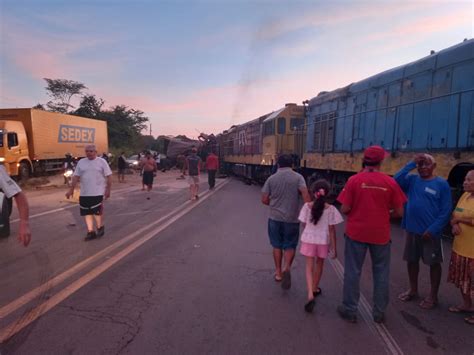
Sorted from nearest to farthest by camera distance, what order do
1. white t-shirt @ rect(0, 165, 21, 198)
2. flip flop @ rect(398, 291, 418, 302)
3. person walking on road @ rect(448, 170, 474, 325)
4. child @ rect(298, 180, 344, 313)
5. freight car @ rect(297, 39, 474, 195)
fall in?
1. white t-shirt @ rect(0, 165, 21, 198)
2. person walking on road @ rect(448, 170, 474, 325)
3. child @ rect(298, 180, 344, 313)
4. flip flop @ rect(398, 291, 418, 302)
5. freight car @ rect(297, 39, 474, 195)

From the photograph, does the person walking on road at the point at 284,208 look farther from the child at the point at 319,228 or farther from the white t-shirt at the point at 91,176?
the white t-shirt at the point at 91,176

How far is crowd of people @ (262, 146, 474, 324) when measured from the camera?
3.95 meters

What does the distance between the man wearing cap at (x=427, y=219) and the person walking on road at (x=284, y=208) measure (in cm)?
127

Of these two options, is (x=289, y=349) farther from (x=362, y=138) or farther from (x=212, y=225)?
(x=362, y=138)

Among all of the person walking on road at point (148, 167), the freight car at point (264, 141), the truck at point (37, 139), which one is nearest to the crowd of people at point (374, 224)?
the freight car at point (264, 141)

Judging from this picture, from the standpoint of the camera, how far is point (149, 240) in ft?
24.2

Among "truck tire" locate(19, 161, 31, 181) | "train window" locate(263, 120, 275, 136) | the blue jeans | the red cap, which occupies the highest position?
"train window" locate(263, 120, 275, 136)

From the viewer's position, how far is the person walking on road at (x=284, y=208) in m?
5.05

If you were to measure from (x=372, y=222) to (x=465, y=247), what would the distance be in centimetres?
108

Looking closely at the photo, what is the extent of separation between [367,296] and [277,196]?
1618 mm

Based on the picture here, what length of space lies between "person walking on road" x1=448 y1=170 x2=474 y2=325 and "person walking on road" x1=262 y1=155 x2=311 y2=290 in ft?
5.60

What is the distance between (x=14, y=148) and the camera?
63.0 ft

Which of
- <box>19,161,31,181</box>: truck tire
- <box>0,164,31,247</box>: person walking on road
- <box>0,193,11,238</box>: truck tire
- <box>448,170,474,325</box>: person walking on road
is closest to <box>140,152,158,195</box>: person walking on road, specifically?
<box>19,161,31,181</box>: truck tire

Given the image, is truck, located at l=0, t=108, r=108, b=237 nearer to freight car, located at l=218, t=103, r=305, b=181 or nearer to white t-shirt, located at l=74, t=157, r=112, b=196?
freight car, located at l=218, t=103, r=305, b=181
